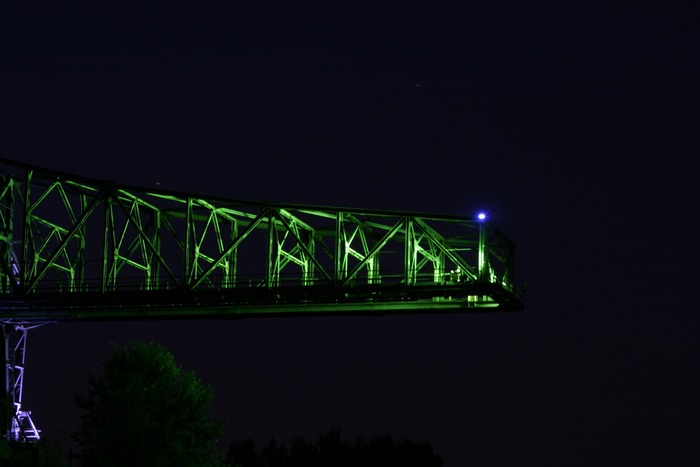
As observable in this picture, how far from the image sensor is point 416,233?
6425 centimetres

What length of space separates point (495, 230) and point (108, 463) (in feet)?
69.4

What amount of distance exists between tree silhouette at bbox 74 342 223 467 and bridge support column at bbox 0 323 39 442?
9.02 feet

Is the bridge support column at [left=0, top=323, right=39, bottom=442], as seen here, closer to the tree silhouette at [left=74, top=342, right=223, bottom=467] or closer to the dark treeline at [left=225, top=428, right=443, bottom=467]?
the tree silhouette at [left=74, top=342, right=223, bottom=467]

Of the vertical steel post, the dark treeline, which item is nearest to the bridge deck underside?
the vertical steel post

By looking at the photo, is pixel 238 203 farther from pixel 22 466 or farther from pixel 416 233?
pixel 22 466

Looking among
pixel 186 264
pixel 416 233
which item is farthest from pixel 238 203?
pixel 416 233

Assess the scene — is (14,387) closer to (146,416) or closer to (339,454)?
(146,416)

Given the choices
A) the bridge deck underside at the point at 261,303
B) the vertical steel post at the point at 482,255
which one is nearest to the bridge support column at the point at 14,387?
the bridge deck underside at the point at 261,303

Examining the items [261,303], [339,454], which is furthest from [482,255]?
[339,454]

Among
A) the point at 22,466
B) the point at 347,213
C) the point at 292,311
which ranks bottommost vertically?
the point at 22,466

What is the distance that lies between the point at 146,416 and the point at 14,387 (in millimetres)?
6553

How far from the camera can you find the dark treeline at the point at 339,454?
11025cm

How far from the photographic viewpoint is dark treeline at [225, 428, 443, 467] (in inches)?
4341

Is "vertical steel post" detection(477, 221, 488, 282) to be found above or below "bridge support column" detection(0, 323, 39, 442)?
above
